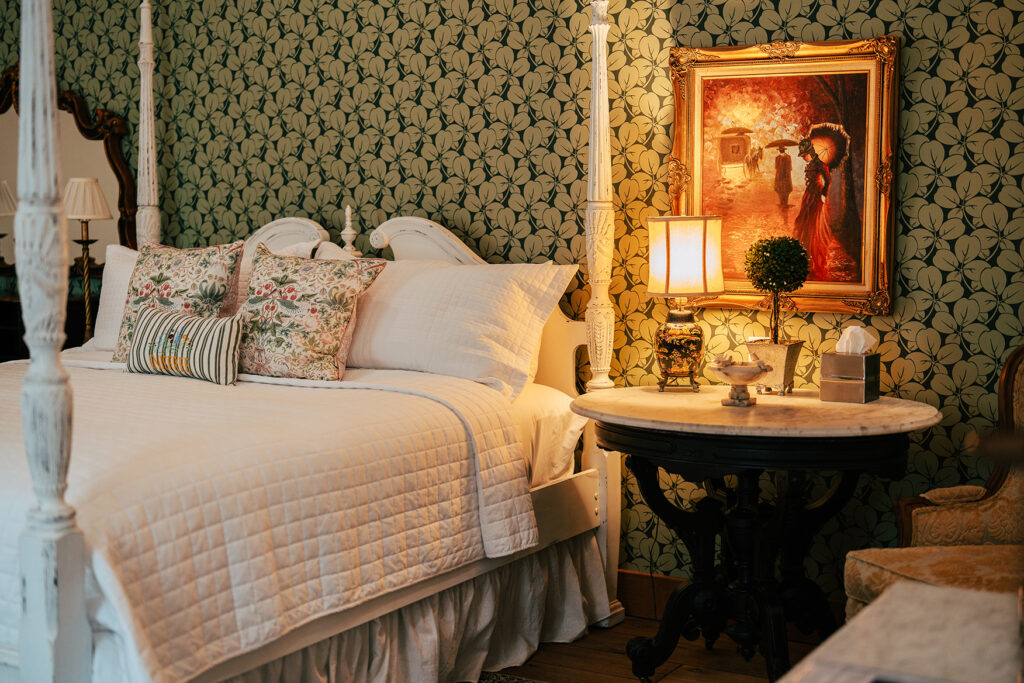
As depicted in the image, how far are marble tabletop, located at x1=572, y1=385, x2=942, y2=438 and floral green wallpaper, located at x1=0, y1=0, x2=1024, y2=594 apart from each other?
328mm

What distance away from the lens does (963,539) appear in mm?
2539

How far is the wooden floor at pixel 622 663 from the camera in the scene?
295 centimetres

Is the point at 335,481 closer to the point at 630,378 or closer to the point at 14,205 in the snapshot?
the point at 630,378

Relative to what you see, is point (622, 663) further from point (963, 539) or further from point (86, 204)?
point (86, 204)

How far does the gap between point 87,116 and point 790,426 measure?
11.3 feet

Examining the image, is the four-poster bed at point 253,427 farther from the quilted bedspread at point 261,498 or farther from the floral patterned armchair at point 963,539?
the floral patterned armchair at point 963,539

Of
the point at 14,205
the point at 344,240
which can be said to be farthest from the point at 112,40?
the point at 344,240

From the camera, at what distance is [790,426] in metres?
2.48

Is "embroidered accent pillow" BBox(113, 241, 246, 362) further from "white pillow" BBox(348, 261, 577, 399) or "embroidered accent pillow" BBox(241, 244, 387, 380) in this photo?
"white pillow" BBox(348, 261, 577, 399)

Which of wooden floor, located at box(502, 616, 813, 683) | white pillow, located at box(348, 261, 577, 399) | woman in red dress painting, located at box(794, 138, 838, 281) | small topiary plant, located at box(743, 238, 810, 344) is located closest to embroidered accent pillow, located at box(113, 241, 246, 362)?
white pillow, located at box(348, 261, 577, 399)

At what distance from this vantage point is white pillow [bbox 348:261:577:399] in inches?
124

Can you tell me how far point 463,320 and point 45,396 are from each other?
1509mm

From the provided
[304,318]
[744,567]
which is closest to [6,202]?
[304,318]

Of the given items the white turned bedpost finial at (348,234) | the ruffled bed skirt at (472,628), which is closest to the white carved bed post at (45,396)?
the ruffled bed skirt at (472,628)
